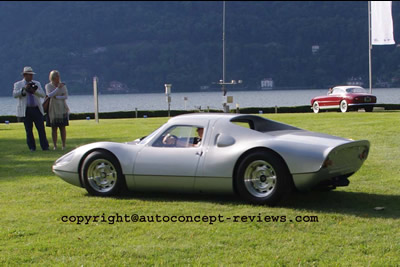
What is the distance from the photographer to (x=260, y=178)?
26.6ft

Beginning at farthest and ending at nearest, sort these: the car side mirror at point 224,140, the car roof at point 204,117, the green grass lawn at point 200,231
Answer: the car roof at point 204,117, the car side mirror at point 224,140, the green grass lawn at point 200,231

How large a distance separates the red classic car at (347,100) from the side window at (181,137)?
26978mm

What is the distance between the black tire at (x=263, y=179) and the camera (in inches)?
312

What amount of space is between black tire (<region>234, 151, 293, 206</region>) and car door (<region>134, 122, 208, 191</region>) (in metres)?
0.69

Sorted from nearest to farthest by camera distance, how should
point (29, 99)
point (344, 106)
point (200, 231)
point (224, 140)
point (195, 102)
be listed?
point (200, 231)
point (224, 140)
point (29, 99)
point (344, 106)
point (195, 102)

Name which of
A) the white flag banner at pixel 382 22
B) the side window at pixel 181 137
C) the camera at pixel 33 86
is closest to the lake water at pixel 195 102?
the white flag banner at pixel 382 22

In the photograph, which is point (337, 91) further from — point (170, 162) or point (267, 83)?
point (267, 83)

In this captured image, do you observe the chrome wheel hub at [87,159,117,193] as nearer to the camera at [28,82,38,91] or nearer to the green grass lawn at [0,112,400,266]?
the green grass lawn at [0,112,400,266]

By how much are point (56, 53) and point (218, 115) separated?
183 meters

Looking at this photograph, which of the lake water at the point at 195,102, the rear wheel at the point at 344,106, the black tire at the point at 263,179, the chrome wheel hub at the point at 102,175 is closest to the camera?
the black tire at the point at 263,179

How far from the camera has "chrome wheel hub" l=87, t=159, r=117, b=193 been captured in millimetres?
9047

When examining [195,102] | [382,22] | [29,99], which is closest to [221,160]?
[29,99]

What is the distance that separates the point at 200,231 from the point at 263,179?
144cm

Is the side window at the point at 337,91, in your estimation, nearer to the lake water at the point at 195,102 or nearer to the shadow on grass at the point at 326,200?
the lake water at the point at 195,102
